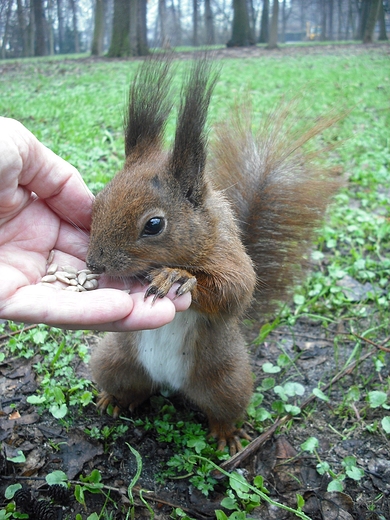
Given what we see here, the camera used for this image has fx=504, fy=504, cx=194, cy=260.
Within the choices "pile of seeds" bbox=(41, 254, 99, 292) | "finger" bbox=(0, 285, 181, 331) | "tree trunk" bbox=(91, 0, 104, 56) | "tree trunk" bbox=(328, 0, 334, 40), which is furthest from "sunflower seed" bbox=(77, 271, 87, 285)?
"tree trunk" bbox=(328, 0, 334, 40)

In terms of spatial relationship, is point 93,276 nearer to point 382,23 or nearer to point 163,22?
point 163,22

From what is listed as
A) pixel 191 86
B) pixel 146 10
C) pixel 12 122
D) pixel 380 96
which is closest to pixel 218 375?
pixel 191 86

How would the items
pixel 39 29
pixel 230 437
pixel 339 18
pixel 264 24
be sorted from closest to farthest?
pixel 230 437, pixel 39 29, pixel 339 18, pixel 264 24

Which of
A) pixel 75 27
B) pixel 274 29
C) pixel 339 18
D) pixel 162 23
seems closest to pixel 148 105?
pixel 162 23

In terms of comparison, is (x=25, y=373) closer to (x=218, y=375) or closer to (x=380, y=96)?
(x=218, y=375)

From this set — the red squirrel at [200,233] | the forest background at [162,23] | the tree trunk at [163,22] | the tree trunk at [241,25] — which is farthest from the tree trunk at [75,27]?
the tree trunk at [241,25]

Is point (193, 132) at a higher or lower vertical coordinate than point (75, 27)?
lower
